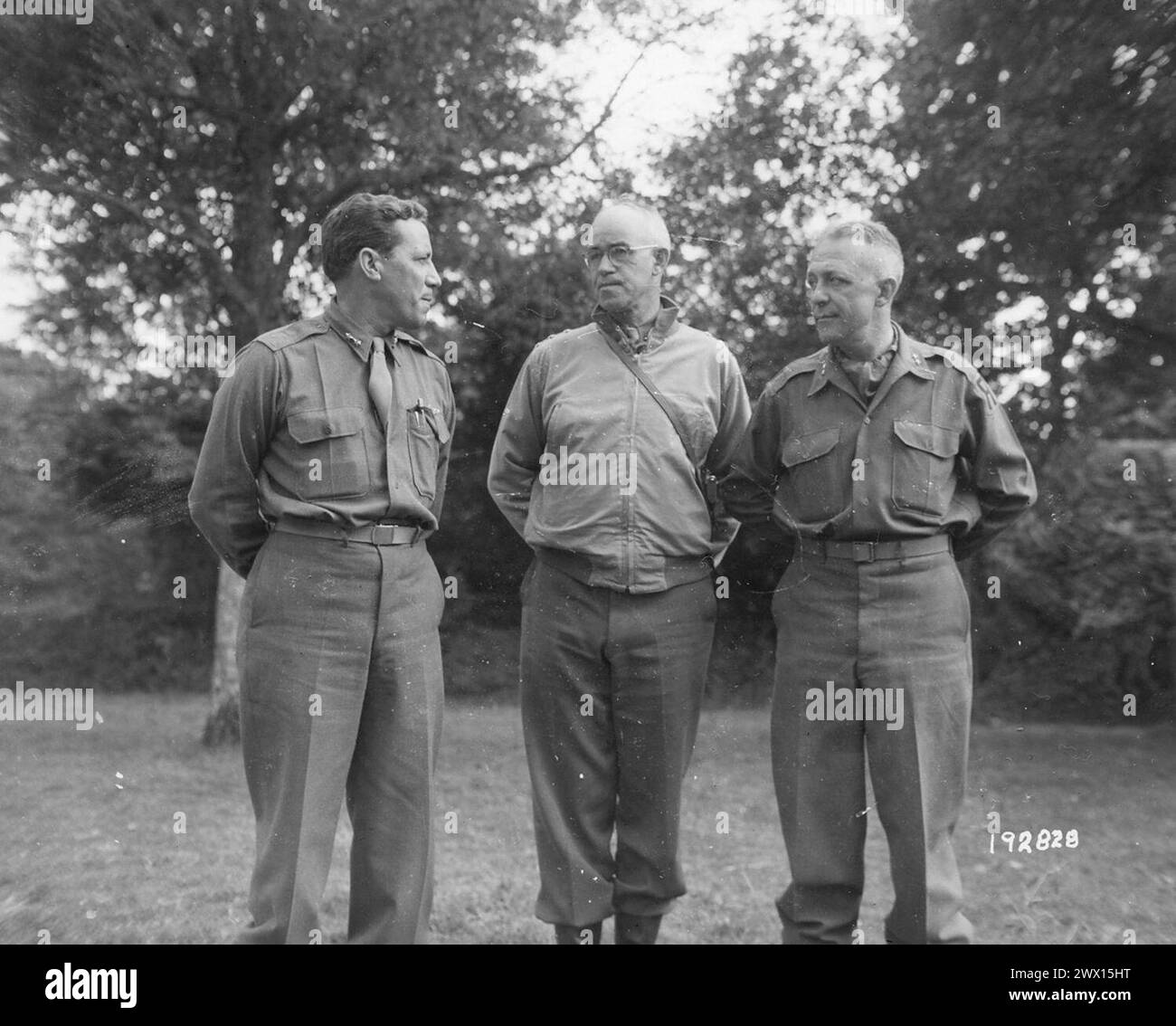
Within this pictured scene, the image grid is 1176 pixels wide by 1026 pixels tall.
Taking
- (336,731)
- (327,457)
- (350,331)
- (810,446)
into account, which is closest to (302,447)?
(327,457)

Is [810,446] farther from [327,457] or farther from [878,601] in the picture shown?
[327,457]

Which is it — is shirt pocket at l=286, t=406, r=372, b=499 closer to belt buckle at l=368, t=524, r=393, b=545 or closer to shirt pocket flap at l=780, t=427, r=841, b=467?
belt buckle at l=368, t=524, r=393, b=545

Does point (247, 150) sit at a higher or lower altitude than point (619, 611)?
higher

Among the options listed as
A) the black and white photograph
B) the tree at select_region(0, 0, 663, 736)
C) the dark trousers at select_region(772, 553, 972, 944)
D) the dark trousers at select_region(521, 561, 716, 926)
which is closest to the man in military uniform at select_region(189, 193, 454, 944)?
the dark trousers at select_region(521, 561, 716, 926)

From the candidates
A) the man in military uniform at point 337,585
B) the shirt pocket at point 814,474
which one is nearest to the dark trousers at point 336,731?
the man in military uniform at point 337,585

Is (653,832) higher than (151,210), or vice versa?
(151,210)

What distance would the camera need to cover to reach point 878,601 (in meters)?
2.92

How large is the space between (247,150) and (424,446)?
5.77 feet

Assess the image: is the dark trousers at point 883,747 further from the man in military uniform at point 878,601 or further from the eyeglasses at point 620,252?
the eyeglasses at point 620,252
